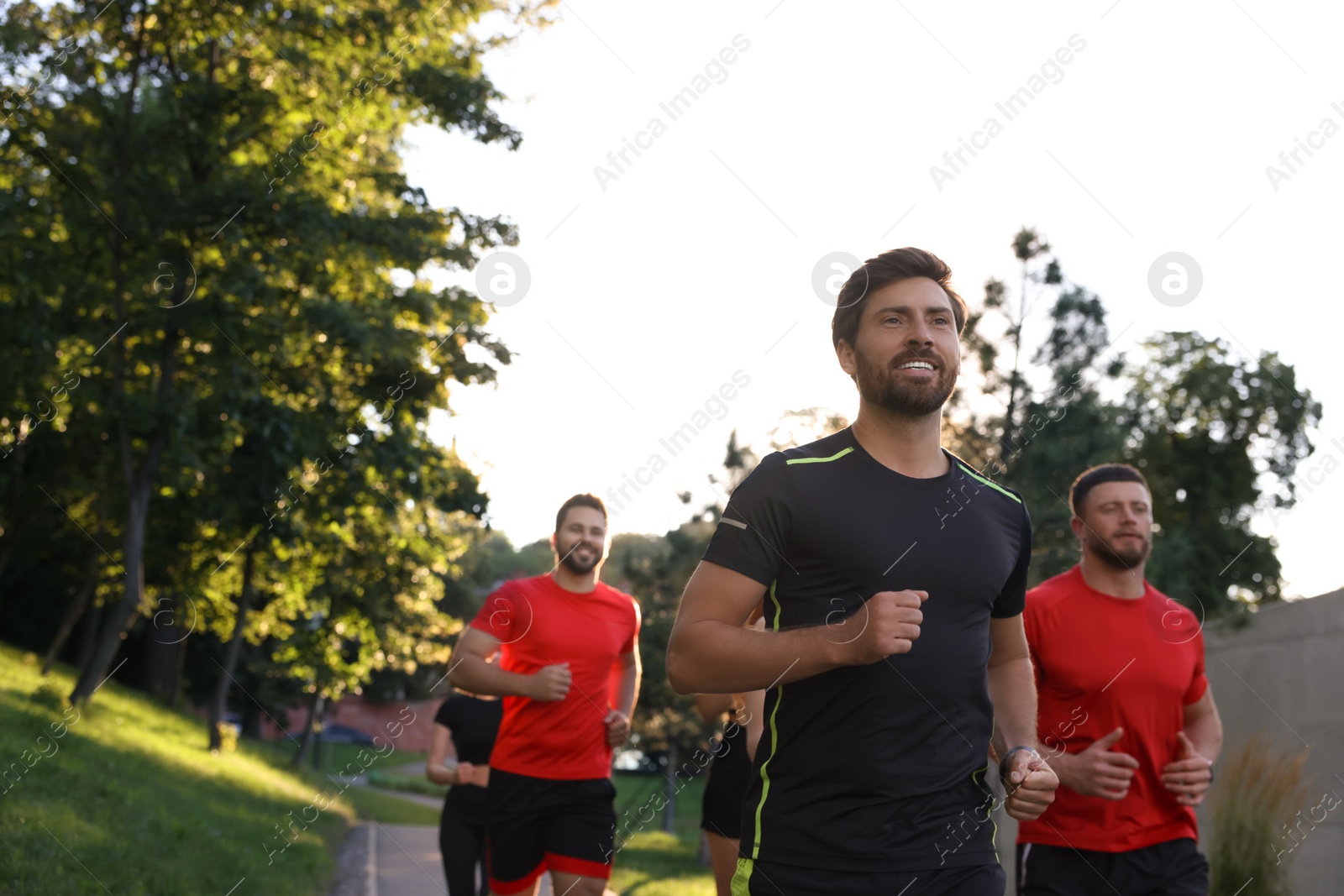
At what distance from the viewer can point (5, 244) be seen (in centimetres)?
1508

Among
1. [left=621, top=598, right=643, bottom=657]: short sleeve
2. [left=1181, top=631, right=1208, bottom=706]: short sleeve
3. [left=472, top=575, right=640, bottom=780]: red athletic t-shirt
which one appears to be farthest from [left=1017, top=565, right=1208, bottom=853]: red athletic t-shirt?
[left=621, top=598, right=643, bottom=657]: short sleeve

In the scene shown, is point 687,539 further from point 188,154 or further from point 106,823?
point 106,823

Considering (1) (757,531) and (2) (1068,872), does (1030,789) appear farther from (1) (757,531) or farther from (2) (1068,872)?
(2) (1068,872)

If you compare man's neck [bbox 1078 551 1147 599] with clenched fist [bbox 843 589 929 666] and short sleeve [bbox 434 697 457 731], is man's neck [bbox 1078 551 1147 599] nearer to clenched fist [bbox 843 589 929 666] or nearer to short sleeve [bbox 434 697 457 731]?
clenched fist [bbox 843 589 929 666]

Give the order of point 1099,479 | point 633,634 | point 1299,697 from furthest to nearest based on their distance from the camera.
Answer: point 1299,697
point 633,634
point 1099,479

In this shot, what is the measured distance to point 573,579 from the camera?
6711mm

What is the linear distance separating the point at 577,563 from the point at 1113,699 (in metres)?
2.79

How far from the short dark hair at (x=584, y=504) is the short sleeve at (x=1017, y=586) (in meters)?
3.44

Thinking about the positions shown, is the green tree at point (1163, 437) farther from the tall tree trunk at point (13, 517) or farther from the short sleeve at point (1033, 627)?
the tall tree trunk at point (13, 517)

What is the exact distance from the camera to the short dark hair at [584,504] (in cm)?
670

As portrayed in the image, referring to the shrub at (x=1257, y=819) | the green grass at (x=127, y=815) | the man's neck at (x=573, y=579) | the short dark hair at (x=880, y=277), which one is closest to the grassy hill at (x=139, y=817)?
the green grass at (x=127, y=815)

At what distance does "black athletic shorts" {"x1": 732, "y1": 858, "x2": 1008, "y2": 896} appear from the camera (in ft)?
9.45

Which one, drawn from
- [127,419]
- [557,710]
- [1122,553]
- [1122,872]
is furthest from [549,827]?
[127,419]

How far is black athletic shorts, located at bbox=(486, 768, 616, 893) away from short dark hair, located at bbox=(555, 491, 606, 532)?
1327mm
